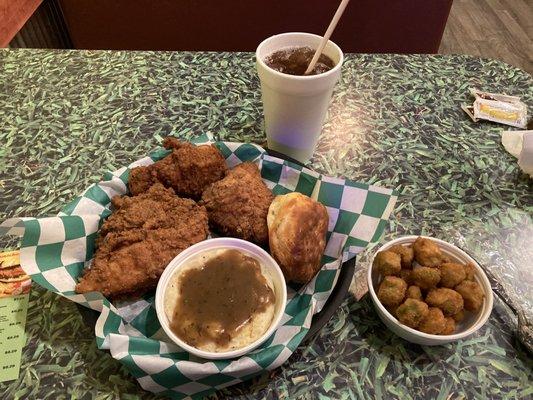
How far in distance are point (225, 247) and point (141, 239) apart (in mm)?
239

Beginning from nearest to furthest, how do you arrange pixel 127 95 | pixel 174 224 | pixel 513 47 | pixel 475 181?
pixel 174 224, pixel 475 181, pixel 127 95, pixel 513 47

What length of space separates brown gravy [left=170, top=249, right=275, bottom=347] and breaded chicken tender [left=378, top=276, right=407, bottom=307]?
0.28 metres

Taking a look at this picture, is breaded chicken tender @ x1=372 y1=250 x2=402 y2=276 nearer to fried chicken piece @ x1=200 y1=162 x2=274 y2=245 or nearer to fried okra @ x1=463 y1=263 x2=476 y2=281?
fried okra @ x1=463 y1=263 x2=476 y2=281

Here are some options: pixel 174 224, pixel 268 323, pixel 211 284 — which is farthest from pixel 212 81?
pixel 268 323

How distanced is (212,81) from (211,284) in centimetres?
113

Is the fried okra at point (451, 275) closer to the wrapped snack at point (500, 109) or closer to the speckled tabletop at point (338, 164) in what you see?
the speckled tabletop at point (338, 164)

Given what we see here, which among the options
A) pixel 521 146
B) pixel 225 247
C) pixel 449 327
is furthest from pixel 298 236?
pixel 521 146

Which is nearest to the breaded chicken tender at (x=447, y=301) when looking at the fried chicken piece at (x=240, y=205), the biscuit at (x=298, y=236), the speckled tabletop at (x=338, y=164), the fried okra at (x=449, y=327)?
the fried okra at (x=449, y=327)

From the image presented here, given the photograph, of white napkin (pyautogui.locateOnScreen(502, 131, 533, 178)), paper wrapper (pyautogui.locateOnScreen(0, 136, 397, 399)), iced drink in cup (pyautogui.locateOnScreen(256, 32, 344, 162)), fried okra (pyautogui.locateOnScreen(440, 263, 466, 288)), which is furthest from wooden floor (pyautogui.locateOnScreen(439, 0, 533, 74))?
fried okra (pyautogui.locateOnScreen(440, 263, 466, 288))

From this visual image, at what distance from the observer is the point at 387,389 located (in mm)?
1068

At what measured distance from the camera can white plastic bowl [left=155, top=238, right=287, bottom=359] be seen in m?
1.01

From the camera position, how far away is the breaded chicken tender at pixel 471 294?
109 centimetres

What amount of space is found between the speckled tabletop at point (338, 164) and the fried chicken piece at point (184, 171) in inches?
12.3

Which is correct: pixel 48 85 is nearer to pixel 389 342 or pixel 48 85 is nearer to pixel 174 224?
pixel 174 224
